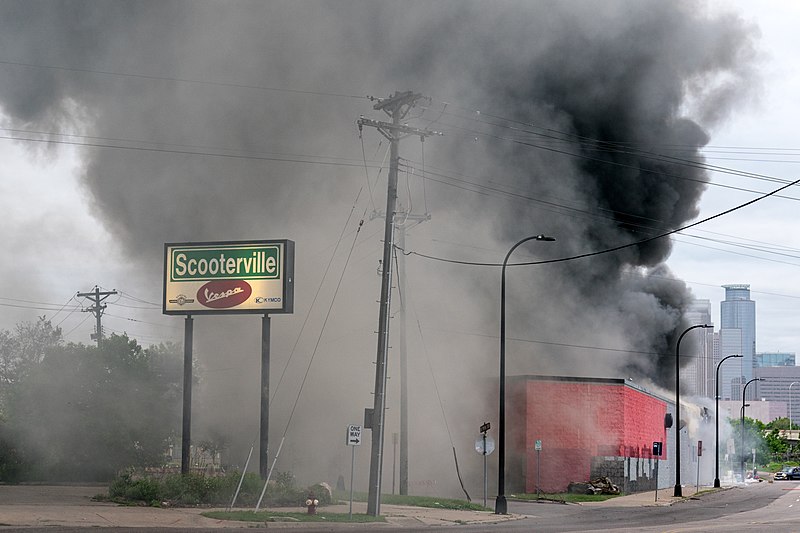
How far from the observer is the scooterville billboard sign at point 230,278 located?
31922 millimetres

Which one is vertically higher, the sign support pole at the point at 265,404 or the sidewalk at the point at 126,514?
the sign support pole at the point at 265,404

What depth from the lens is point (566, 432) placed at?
50.0m

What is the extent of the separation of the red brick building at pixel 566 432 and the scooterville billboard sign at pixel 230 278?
2143cm

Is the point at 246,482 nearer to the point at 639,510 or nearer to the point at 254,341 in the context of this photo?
the point at 639,510

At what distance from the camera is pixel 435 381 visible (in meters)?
51.0

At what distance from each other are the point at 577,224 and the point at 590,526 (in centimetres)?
4116

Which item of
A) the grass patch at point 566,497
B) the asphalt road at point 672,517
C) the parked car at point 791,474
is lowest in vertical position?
the parked car at point 791,474

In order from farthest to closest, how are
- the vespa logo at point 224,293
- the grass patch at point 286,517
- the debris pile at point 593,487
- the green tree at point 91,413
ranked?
the debris pile at point 593,487 < the green tree at point 91,413 < the vespa logo at point 224,293 < the grass patch at point 286,517

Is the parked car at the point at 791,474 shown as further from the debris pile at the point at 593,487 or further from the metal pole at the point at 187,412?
the metal pole at the point at 187,412

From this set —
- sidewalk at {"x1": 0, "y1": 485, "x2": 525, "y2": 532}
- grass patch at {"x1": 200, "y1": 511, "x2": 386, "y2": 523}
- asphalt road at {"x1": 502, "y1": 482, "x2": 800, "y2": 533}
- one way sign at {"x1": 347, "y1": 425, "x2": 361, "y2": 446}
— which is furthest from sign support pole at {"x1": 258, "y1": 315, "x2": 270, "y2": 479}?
asphalt road at {"x1": 502, "y1": 482, "x2": 800, "y2": 533}

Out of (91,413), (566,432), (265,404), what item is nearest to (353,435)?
(265,404)

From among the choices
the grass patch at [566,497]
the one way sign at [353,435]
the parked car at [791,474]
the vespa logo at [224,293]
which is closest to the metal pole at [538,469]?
the grass patch at [566,497]

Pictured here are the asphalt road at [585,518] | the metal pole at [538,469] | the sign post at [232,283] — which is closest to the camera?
the asphalt road at [585,518]

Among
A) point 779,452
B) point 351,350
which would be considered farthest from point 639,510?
point 779,452
